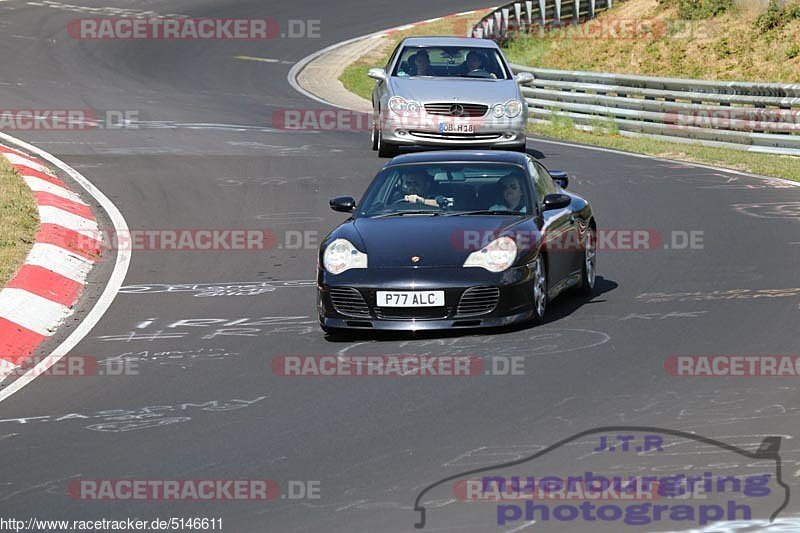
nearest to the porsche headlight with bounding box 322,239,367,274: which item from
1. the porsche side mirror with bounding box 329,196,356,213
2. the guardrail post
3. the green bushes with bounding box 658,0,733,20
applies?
the porsche side mirror with bounding box 329,196,356,213

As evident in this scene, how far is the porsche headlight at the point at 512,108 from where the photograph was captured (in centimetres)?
2028

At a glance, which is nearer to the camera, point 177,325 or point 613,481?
point 613,481

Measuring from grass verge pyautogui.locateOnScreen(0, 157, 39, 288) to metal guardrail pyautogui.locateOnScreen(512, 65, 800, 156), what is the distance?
11895mm

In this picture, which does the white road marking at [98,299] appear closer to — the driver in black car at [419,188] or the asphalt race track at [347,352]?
the asphalt race track at [347,352]

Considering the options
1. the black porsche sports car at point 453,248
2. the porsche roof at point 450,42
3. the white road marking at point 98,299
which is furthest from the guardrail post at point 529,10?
the black porsche sports car at point 453,248

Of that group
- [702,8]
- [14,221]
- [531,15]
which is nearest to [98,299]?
[14,221]

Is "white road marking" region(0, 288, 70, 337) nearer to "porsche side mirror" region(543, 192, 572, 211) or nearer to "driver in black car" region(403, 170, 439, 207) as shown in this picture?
"driver in black car" region(403, 170, 439, 207)

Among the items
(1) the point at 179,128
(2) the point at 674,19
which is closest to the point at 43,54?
(1) the point at 179,128

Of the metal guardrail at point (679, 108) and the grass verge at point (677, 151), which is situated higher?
the metal guardrail at point (679, 108)

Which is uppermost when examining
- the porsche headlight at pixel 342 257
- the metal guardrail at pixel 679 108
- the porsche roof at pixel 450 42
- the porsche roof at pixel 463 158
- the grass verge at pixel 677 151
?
the porsche roof at pixel 450 42

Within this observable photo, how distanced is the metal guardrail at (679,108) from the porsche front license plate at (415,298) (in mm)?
13664

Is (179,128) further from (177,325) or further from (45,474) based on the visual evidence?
(45,474)

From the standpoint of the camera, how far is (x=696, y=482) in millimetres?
6789

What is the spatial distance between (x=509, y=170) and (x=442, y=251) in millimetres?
1493
